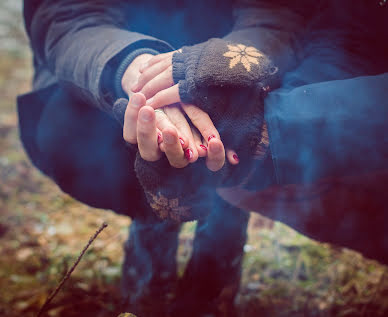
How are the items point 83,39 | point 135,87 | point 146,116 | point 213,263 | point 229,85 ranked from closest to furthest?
point 146,116 < point 229,85 < point 135,87 < point 83,39 < point 213,263

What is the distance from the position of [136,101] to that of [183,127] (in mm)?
159

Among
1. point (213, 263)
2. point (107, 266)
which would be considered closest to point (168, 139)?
point (213, 263)

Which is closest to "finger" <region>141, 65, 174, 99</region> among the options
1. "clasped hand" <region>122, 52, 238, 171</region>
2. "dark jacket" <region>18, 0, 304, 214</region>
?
"clasped hand" <region>122, 52, 238, 171</region>

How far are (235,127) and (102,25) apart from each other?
27.5 inches

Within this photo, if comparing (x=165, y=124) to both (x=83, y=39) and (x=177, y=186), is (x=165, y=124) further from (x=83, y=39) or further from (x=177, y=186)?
(x=83, y=39)

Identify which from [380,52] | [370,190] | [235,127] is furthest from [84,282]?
[380,52]

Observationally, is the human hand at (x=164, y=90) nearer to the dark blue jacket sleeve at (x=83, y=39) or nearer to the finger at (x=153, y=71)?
the finger at (x=153, y=71)

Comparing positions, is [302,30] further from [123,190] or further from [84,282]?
[84,282]

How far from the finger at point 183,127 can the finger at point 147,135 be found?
8 cm

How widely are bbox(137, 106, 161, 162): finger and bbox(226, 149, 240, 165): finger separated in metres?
0.22

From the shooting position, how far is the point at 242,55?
837 mm

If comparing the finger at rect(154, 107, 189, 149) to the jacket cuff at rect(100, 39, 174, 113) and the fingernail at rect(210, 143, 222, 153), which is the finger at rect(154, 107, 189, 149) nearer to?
the fingernail at rect(210, 143, 222, 153)

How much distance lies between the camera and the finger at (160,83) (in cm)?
88

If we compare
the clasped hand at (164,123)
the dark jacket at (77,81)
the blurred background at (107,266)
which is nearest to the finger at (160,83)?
the clasped hand at (164,123)
